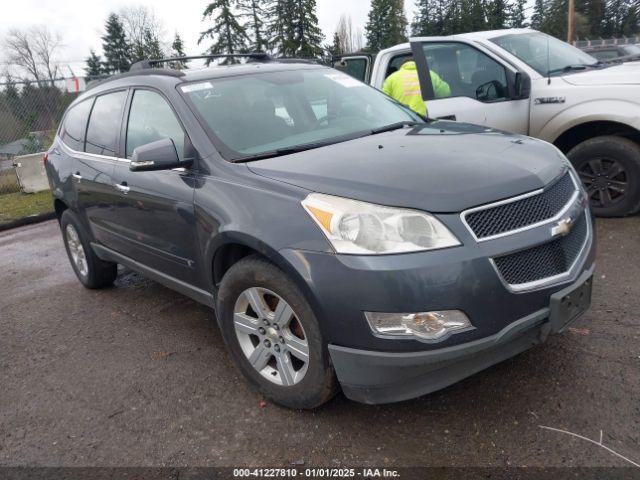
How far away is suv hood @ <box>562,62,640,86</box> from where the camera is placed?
4.89 m

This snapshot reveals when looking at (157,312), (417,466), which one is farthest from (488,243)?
(157,312)

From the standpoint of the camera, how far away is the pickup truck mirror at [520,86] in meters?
5.16

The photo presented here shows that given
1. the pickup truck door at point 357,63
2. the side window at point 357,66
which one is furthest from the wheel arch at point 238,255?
the side window at point 357,66

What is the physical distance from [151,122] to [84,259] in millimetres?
1982

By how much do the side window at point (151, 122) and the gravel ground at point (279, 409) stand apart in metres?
1.38

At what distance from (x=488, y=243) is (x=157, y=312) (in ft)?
9.87

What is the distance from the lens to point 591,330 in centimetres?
329

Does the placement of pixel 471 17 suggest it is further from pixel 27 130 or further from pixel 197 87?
pixel 197 87

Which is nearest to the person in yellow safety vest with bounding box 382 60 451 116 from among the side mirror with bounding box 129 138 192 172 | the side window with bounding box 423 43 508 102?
the side window with bounding box 423 43 508 102

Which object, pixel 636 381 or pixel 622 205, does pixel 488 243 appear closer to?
pixel 636 381

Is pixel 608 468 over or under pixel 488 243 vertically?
under

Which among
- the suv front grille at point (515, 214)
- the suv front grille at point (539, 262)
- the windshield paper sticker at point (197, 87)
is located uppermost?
the windshield paper sticker at point (197, 87)

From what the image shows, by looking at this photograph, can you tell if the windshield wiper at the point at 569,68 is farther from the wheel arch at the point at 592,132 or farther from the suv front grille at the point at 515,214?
the suv front grille at the point at 515,214

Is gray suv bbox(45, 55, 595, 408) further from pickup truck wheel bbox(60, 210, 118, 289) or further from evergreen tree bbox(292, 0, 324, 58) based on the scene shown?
evergreen tree bbox(292, 0, 324, 58)
